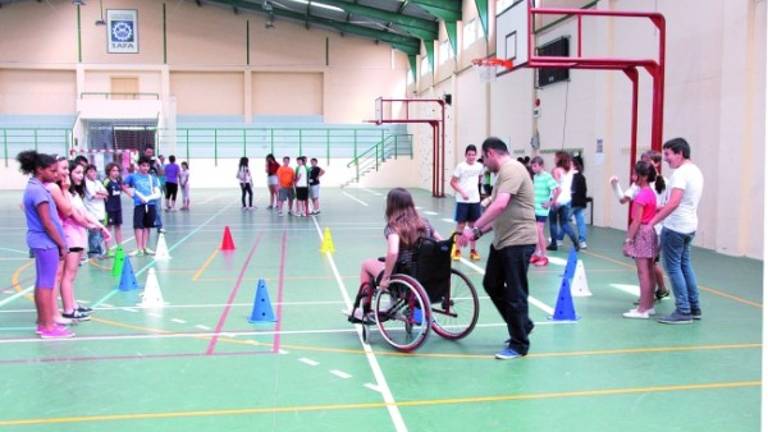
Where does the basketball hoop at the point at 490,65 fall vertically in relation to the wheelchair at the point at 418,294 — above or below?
above

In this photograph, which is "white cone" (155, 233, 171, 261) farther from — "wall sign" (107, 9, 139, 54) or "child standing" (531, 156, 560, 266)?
"wall sign" (107, 9, 139, 54)

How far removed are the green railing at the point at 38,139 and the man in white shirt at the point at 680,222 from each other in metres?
34.6

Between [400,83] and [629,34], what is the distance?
83.5ft

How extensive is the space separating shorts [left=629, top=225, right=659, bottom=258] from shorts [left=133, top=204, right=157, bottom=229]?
24.3ft

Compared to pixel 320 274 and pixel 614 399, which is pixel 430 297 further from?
pixel 320 274

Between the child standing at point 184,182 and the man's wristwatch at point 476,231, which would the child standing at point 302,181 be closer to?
the child standing at point 184,182

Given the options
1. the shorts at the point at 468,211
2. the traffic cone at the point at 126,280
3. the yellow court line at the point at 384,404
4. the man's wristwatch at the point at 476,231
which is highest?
the man's wristwatch at the point at 476,231

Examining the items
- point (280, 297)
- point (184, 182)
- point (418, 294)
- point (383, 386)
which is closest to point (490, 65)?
point (184, 182)

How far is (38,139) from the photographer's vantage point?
3653 cm

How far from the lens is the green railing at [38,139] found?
3594 cm

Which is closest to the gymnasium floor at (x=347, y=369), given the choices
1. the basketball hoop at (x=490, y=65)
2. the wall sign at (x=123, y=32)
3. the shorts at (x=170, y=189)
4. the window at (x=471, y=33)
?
the basketball hoop at (x=490, y=65)

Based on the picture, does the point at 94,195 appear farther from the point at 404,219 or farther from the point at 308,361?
the point at 404,219

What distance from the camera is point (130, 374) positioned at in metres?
5.14

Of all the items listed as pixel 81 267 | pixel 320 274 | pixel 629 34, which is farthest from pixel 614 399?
pixel 629 34
